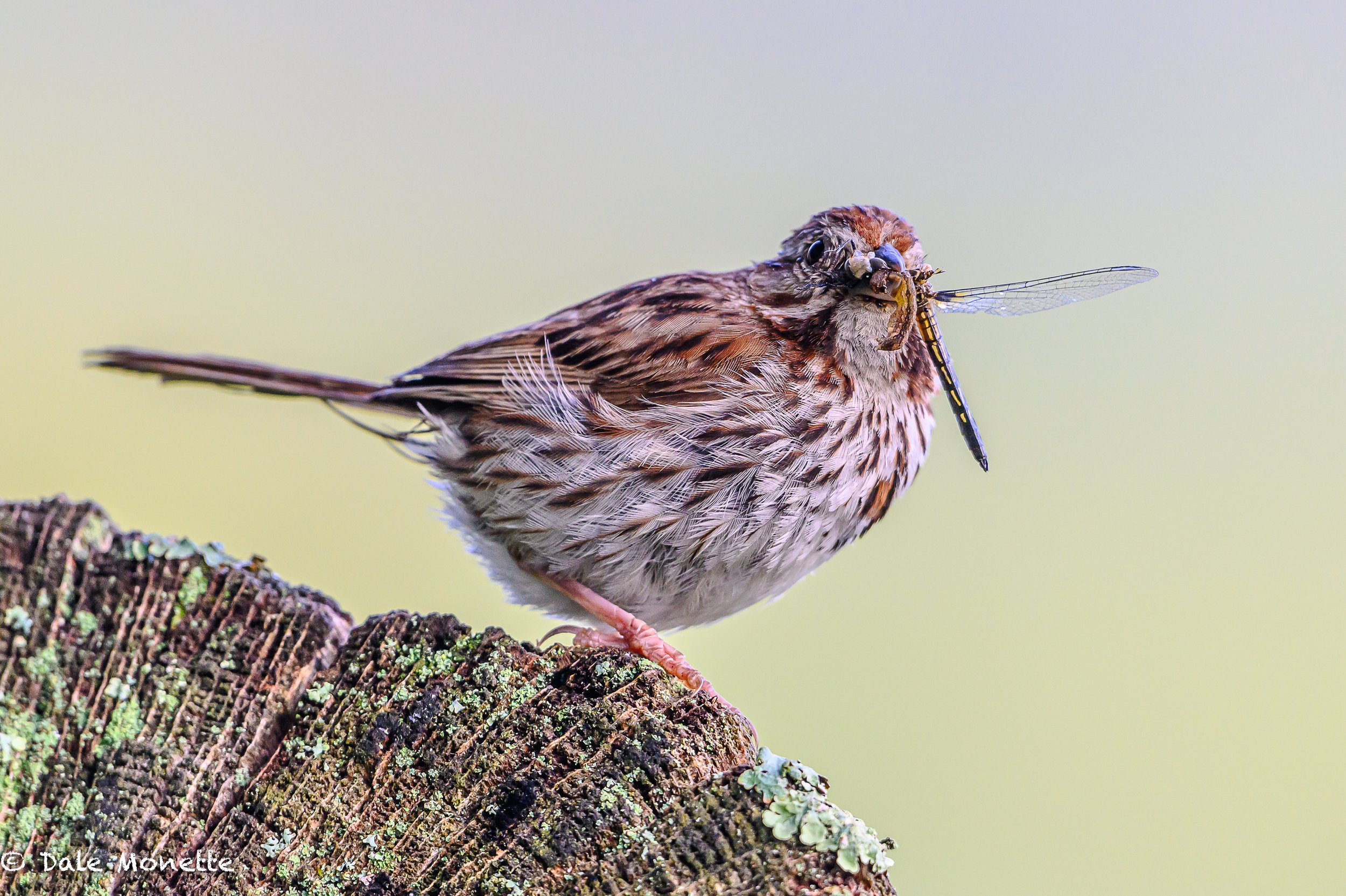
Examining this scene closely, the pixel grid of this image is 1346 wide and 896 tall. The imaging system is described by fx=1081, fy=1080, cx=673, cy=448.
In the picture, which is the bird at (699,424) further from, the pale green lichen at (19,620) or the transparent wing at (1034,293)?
the pale green lichen at (19,620)

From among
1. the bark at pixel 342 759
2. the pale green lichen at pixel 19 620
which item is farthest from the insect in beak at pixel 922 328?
the pale green lichen at pixel 19 620

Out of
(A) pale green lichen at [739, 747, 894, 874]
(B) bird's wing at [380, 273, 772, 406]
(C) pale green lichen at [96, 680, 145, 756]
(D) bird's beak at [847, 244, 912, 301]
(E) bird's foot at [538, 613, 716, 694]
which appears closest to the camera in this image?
(A) pale green lichen at [739, 747, 894, 874]

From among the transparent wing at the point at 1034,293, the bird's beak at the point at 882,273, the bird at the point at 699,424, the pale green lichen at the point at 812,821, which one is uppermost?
the transparent wing at the point at 1034,293

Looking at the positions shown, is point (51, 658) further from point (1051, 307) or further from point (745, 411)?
point (1051, 307)

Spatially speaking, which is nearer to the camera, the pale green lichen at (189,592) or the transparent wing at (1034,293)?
the pale green lichen at (189,592)

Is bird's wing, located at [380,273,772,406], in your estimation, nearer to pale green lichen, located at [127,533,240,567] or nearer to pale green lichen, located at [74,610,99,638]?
pale green lichen, located at [127,533,240,567]

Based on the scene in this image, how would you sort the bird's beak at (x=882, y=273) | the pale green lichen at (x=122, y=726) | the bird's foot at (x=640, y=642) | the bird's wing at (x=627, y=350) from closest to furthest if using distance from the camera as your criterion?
the pale green lichen at (x=122, y=726)
the bird's foot at (x=640, y=642)
the bird's beak at (x=882, y=273)
the bird's wing at (x=627, y=350)

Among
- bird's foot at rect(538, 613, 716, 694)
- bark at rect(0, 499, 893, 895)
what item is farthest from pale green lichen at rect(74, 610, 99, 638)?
bird's foot at rect(538, 613, 716, 694)

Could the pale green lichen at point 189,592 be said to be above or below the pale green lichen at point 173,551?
below
